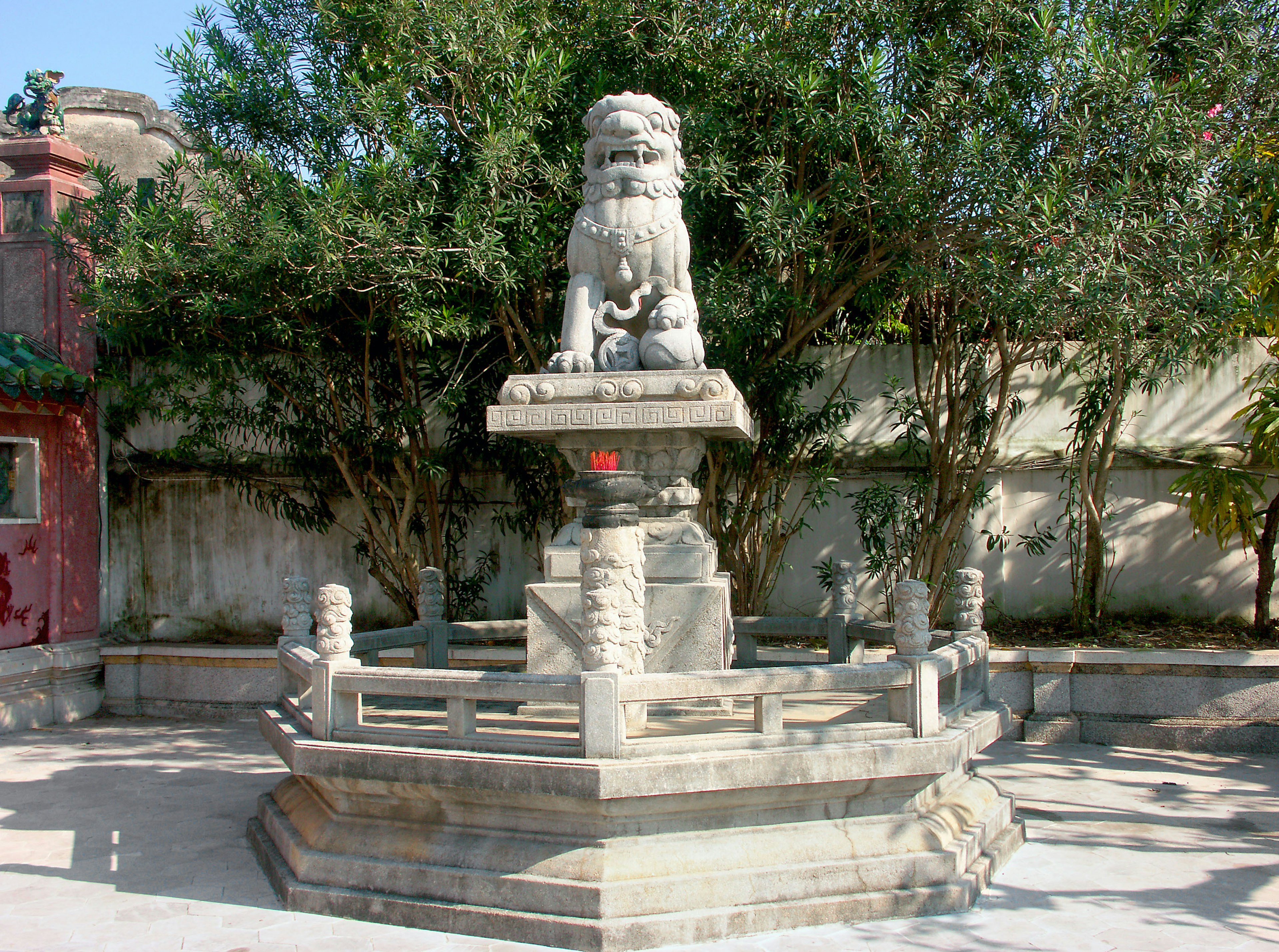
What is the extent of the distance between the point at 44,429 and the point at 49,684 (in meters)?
2.05

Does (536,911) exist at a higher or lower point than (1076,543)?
lower

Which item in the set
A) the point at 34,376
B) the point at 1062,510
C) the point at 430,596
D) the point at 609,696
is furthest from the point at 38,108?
the point at 1062,510

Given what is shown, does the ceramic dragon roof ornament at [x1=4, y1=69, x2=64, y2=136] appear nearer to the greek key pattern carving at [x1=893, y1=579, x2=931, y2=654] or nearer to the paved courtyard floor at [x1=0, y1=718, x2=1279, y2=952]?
the paved courtyard floor at [x1=0, y1=718, x2=1279, y2=952]

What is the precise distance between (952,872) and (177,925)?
309cm

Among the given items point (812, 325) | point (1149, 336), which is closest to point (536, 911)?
point (812, 325)

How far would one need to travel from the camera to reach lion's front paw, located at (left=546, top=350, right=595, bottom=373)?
4895 millimetres

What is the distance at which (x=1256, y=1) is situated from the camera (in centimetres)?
659

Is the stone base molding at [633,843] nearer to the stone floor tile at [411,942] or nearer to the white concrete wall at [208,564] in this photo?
the stone floor tile at [411,942]

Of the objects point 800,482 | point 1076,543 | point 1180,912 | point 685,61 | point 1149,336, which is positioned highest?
point 685,61

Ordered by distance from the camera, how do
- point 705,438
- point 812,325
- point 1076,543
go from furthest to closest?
point 1076,543 → point 812,325 → point 705,438

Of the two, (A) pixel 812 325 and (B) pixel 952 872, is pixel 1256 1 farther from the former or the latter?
(B) pixel 952 872

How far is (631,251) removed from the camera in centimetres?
503

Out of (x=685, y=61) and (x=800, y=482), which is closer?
(x=685, y=61)

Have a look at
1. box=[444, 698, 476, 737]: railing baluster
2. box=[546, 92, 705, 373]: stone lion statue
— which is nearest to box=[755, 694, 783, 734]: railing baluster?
box=[444, 698, 476, 737]: railing baluster
